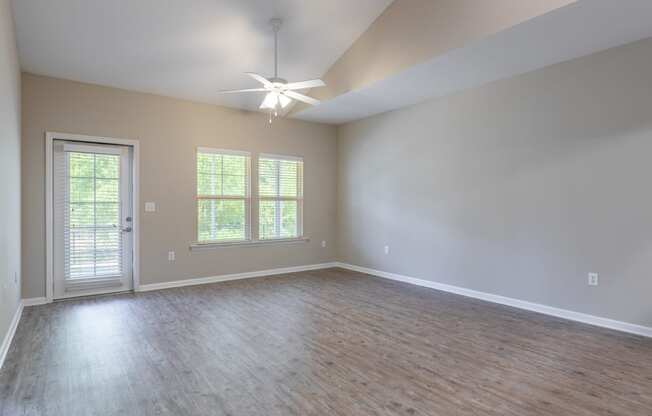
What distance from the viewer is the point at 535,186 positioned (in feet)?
13.9

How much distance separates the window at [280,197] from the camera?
6301mm

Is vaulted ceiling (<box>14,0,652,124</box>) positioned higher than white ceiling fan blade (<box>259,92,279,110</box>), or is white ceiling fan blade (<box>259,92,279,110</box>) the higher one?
vaulted ceiling (<box>14,0,652,124</box>)

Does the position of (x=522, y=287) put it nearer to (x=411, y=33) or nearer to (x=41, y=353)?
(x=411, y=33)

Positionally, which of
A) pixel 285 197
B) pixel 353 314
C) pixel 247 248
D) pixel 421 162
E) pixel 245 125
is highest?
pixel 245 125

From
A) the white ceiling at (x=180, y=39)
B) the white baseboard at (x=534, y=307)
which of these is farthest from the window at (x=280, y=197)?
the white baseboard at (x=534, y=307)

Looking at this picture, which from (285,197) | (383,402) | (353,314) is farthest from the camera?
(285,197)

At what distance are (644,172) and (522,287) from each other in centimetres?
166

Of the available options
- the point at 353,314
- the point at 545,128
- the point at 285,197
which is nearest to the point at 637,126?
the point at 545,128

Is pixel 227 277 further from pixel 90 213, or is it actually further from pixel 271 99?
pixel 271 99

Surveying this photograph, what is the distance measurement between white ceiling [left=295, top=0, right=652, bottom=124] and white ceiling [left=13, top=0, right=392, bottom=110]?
2.77ft

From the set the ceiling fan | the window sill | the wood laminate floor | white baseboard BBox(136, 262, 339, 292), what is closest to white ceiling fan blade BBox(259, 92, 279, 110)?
the ceiling fan

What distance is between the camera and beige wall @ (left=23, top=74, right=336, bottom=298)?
14.7 feet

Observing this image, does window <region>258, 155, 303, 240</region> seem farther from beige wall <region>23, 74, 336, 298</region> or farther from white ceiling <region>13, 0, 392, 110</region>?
white ceiling <region>13, 0, 392, 110</region>

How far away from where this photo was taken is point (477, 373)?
267 cm
